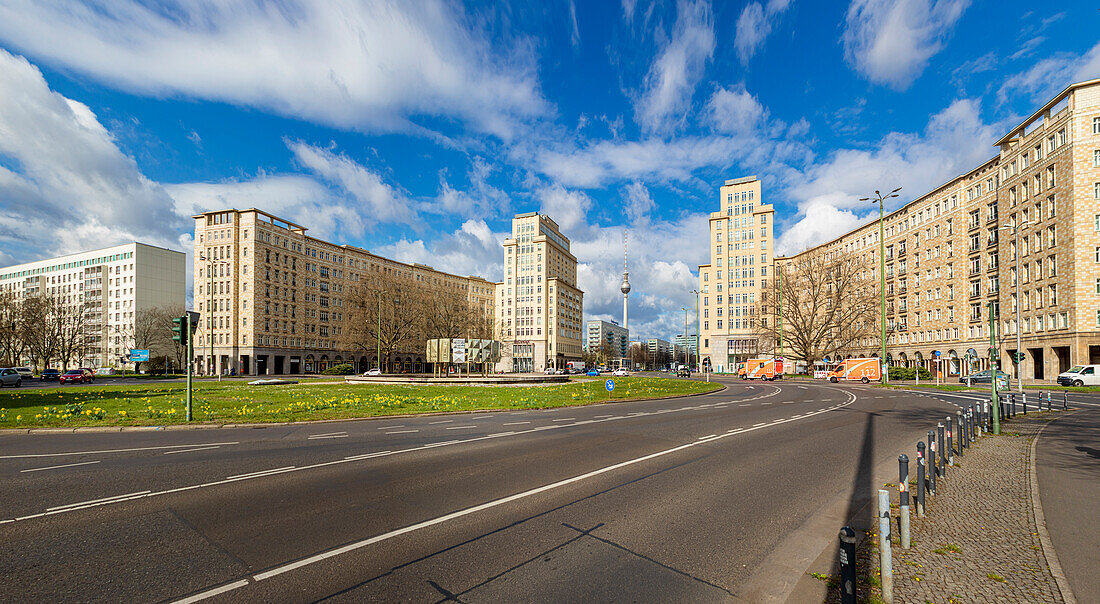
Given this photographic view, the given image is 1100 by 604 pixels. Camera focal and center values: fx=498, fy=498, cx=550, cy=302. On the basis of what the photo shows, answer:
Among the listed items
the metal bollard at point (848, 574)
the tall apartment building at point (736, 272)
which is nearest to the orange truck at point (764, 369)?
the tall apartment building at point (736, 272)

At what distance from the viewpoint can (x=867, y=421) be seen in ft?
56.7

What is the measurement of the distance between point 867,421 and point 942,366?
6324 cm

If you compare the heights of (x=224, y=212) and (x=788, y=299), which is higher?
(x=224, y=212)

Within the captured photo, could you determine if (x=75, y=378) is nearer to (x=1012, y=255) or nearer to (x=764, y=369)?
(x=764, y=369)

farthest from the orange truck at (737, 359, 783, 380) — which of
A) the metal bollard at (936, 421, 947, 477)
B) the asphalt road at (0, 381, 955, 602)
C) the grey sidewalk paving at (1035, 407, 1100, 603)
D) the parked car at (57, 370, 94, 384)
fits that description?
the parked car at (57, 370, 94, 384)

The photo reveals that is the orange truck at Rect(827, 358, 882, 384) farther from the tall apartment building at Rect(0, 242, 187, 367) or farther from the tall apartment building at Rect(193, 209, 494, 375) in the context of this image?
the tall apartment building at Rect(0, 242, 187, 367)

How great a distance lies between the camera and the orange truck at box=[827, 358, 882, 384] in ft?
167

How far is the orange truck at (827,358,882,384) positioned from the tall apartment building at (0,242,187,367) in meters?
125

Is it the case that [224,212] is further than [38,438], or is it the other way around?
[224,212]

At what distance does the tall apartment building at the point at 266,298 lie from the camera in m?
83.5

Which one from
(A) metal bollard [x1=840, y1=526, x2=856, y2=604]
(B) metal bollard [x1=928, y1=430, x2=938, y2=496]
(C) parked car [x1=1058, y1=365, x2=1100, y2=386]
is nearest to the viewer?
(A) metal bollard [x1=840, y1=526, x2=856, y2=604]

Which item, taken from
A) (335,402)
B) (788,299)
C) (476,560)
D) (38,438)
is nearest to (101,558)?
(476,560)

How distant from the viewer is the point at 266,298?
282 ft

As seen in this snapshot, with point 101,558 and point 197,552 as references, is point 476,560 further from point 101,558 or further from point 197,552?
point 101,558
